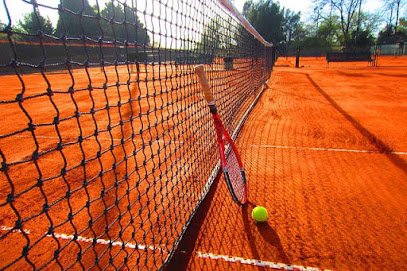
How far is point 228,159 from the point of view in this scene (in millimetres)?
3311

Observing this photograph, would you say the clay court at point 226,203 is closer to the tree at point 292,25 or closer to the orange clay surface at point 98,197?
the orange clay surface at point 98,197

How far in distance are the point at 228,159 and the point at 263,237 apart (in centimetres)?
99

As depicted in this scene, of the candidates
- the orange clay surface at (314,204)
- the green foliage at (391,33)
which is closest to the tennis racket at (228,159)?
the orange clay surface at (314,204)

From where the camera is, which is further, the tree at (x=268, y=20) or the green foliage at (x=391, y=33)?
the tree at (x=268, y=20)

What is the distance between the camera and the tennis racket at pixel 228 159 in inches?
Result: 109

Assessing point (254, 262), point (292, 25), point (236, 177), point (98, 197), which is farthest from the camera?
point (292, 25)

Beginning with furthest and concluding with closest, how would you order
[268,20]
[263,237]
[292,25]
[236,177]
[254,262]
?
[292,25]
[268,20]
[236,177]
[263,237]
[254,262]

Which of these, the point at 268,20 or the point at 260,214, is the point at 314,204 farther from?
the point at 268,20

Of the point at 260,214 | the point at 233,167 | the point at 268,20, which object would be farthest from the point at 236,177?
the point at 268,20

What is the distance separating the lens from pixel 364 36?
43.1 metres

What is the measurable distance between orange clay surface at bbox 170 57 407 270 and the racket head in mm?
152

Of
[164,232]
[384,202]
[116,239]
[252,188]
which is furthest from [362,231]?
[116,239]

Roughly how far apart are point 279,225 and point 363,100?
7.17m

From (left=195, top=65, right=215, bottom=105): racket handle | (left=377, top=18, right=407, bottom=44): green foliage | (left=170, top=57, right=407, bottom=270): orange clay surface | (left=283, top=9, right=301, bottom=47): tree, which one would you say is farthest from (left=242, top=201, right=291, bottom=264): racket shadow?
(left=283, top=9, right=301, bottom=47): tree
